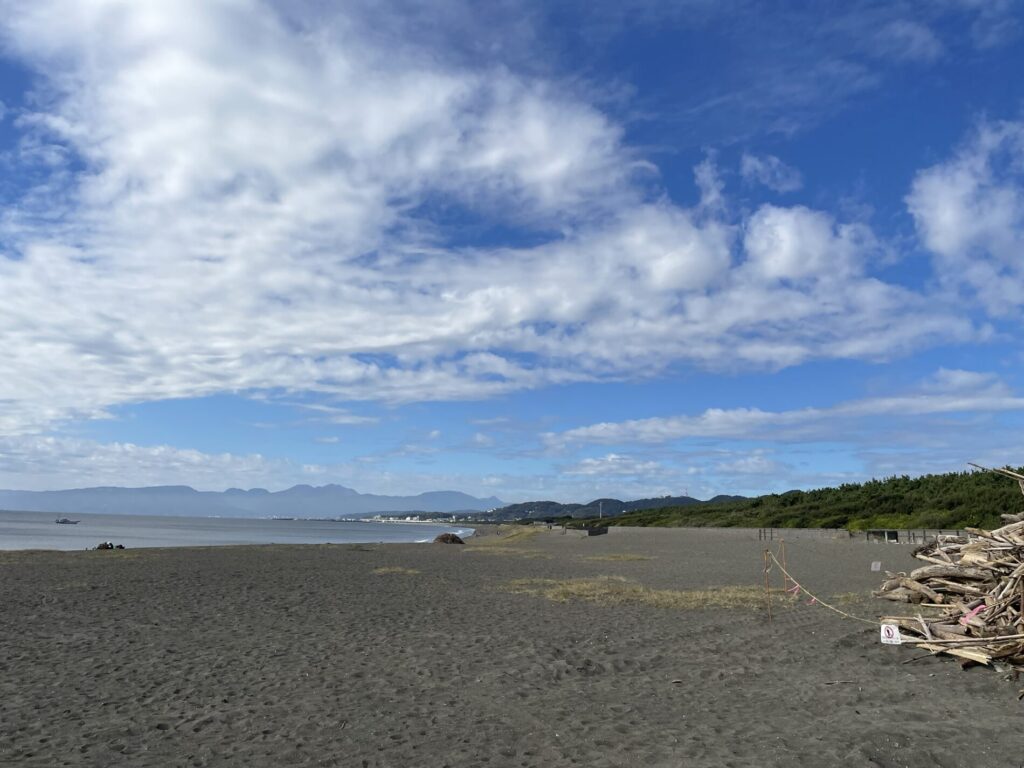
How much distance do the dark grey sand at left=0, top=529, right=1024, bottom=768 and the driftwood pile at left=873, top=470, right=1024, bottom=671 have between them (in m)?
0.31

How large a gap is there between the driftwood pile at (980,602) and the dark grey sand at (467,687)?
12.2 inches

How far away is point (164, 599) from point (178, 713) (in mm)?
9203

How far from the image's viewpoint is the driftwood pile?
8758 millimetres

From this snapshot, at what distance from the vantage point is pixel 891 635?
970 cm

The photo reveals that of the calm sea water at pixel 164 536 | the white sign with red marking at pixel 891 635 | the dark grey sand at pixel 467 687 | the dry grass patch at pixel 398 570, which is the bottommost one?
the calm sea water at pixel 164 536

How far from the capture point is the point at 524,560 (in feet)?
98.3

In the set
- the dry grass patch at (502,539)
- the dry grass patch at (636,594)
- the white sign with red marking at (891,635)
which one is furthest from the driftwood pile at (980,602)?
the dry grass patch at (502,539)

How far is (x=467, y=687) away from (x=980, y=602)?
22.9 ft

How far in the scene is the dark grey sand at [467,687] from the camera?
630 cm

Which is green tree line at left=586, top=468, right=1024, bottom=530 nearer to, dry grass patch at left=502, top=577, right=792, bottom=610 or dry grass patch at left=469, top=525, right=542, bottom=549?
dry grass patch at left=469, top=525, right=542, bottom=549

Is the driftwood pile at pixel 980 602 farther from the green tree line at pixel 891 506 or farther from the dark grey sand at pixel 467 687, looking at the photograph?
the green tree line at pixel 891 506

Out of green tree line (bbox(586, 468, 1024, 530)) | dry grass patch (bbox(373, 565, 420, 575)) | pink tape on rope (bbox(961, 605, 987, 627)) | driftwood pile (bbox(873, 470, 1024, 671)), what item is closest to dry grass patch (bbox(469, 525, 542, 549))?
green tree line (bbox(586, 468, 1024, 530))

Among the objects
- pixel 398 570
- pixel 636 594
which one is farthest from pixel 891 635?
pixel 398 570

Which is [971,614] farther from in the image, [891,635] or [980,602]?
[891,635]
